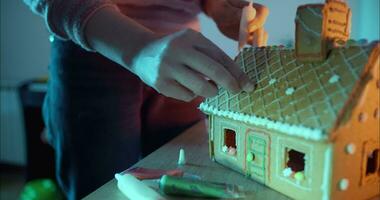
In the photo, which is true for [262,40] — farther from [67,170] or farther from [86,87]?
[67,170]

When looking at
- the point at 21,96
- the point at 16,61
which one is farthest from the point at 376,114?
the point at 16,61

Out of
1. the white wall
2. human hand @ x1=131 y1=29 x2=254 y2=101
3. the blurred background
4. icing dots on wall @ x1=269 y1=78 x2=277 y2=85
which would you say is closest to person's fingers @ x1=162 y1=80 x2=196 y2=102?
human hand @ x1=131 y1=29 x2=254 y2=101

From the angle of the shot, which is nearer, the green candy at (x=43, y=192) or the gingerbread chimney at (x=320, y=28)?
the gingerbread chimney at (x=320, y=28)

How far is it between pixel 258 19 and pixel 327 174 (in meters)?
0.35

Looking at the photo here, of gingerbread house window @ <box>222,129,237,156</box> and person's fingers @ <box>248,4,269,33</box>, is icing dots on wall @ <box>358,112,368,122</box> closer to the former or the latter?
gingerbread house window @ <box>222,129,237,156</box>

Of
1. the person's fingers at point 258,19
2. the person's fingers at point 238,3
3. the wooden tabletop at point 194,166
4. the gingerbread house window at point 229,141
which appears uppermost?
the person's fingers at point 238,3

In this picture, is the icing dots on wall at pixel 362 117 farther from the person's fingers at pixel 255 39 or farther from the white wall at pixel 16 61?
the white wall at pixel 16 61

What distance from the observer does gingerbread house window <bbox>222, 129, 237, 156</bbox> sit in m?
0.57

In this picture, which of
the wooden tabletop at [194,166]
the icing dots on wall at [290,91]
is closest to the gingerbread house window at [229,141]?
the wooden tabletop at [194,166]

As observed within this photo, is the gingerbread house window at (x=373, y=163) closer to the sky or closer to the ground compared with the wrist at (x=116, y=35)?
closer to the ground

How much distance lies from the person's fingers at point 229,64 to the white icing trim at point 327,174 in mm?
139

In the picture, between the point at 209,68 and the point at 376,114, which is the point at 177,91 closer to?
the point at 209,68

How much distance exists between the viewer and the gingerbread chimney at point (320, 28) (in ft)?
1.43

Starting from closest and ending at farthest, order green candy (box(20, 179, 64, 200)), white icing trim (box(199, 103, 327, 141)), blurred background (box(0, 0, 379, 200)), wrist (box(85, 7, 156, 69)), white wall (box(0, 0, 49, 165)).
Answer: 1. white icing trim (box(199, 103, 327, 141))
2. wrist (box(85, 7, 156, 69))
3. green candy (box(20, 179, 64, 200))
4. blurred background (box(0, 0, 379, 200))
5. white wall (box(0, 0, 49, 165))
